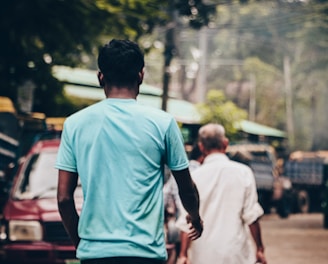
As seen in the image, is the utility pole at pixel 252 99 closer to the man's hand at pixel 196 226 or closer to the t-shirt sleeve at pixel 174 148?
the man's hand at pixel 196 226

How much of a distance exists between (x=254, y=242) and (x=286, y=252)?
9.16m

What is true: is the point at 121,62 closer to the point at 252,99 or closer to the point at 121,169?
the point at 121,169

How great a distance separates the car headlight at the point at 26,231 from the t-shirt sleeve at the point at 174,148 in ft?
20.7

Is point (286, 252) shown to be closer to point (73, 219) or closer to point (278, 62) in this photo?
point (73, 219)

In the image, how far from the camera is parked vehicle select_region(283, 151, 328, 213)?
3325cm

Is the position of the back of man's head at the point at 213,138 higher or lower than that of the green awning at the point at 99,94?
lower

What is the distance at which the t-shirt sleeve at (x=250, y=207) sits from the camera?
6.08 m

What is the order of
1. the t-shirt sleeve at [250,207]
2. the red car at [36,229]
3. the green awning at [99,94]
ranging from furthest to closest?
the green awning at [99,94]
the red car at [36,229]
the t-shirt sleeve at [250,207]

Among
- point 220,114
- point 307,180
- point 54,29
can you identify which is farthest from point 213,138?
point 307,180

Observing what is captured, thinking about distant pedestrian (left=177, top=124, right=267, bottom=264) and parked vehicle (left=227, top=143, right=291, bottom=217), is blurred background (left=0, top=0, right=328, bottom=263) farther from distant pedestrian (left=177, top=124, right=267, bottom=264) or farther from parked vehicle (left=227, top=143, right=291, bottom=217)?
distant pedestrian (left=177, top=124, right=267, bottom=264)

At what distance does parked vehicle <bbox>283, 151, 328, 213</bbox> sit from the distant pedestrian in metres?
27.1

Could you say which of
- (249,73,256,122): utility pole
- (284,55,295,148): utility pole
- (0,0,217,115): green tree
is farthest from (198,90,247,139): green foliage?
(284,55,295,148): utility pole

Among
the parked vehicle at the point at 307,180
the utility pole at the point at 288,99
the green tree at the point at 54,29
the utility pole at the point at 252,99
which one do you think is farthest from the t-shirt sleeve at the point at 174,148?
the utility pole at the point at 288,99

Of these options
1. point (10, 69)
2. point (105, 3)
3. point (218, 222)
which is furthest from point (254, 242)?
point (10, 69)
